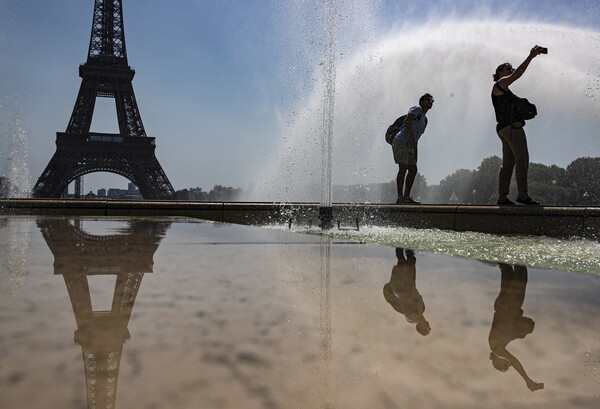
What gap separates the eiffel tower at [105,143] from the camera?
37938 mm

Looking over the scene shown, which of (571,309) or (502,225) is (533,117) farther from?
(571,309)

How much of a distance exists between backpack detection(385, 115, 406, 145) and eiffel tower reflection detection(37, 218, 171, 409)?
6.33 metres

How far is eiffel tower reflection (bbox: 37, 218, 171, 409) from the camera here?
3.21 ft

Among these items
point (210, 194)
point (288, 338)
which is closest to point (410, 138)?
point (288, 338)

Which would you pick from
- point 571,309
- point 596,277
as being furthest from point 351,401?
point 596,277

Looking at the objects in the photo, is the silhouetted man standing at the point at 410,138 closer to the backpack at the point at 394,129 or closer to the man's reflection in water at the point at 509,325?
the backpack at the point at 394,129

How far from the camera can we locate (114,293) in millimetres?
1766

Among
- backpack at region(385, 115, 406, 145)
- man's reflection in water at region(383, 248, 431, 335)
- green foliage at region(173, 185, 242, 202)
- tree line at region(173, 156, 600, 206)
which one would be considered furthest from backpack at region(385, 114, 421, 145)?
green foliage at region(173, 185, 242, 202)

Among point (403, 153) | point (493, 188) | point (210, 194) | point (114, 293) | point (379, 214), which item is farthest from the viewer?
point (210, 194)

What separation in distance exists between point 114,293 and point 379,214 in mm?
7106

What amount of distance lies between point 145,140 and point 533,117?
119ft

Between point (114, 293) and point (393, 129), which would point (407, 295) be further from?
point (393, 129)

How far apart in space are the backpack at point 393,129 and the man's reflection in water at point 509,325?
7143 millimetres

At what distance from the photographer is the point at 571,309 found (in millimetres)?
1767
